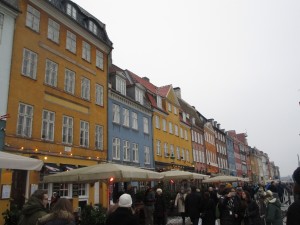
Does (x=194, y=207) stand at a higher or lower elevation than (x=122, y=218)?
lower

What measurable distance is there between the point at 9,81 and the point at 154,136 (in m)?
17.8

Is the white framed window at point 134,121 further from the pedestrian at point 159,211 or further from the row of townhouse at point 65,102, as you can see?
the pedestrian at point 159,211

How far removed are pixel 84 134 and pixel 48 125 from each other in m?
3.39

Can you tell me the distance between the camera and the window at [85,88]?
21.6 meters

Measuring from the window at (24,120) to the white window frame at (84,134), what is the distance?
4.39m

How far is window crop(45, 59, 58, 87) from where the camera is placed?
18578 millimetres

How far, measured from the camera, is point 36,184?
16.3 m

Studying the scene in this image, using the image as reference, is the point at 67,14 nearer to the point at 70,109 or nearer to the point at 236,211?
the point at 70,109

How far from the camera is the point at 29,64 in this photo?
17.3m

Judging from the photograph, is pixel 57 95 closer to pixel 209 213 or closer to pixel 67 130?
pixel 67 130

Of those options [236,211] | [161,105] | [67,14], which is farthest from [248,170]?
[236,211]

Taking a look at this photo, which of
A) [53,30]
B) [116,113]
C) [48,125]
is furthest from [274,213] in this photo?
[116,113]

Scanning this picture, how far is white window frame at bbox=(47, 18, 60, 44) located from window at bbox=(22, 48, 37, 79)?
2.15 metres

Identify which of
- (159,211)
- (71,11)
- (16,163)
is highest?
(71,11)
